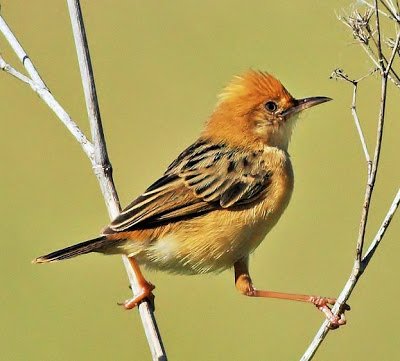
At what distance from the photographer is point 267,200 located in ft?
21.6

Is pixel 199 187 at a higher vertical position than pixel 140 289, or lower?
higher

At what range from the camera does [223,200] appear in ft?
21.2

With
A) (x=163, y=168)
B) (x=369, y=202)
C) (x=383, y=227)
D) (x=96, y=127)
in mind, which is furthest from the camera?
(x=163, y=168)

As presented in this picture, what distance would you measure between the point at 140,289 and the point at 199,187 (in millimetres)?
829

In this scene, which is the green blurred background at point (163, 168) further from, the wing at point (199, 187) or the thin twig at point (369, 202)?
the thin twig at point (369, 202)

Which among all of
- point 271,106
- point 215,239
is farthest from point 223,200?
point 271,106

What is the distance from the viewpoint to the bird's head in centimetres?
700

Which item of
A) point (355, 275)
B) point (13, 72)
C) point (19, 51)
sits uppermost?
point (19, 51)

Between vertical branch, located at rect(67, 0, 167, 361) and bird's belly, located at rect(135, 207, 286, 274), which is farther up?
vertical branch, located at rect(67, 0, 167, 361)

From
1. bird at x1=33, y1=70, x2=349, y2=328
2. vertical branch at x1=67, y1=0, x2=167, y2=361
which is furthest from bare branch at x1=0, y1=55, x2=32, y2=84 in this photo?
bird at x1=33, y1=70, x2=349, y2=328

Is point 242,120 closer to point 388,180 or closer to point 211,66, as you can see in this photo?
point 388,180

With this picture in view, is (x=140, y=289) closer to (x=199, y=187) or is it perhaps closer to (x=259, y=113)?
(x=199, y=187)

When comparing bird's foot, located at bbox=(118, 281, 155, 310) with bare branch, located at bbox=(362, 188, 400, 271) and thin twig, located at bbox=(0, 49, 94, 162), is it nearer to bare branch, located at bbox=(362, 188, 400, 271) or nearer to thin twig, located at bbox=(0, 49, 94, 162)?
thin twig, located at bbox=(0, 49, 94, 162)

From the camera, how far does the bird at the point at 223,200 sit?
6.20 metres
